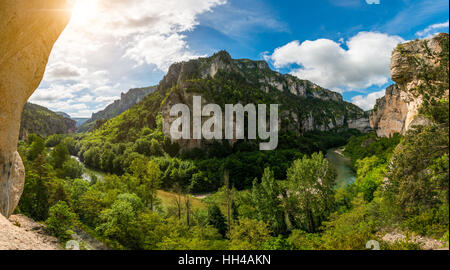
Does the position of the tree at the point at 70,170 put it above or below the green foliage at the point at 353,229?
above

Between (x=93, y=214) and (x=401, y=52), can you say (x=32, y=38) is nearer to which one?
(x=93, y=214)

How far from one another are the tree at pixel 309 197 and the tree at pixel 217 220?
23.4ft

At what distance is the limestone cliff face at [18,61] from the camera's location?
7715 mm

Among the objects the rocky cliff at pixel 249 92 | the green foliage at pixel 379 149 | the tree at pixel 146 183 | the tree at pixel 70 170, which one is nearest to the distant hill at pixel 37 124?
the tree at pixel 70 170

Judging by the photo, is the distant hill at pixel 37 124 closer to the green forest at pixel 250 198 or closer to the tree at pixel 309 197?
the green forest at pixel 250 198

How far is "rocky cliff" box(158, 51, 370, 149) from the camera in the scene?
56750mm

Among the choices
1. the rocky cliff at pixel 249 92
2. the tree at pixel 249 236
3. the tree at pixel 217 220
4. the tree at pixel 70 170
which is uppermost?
the rocky cliff at pixel 249 92

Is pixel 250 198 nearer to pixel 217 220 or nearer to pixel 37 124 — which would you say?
pixel 217 220

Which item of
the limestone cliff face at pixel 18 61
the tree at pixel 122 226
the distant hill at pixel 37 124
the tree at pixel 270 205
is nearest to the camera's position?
the limestone cliff face at pixel 18 61

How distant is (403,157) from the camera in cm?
759

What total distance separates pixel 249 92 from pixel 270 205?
63731 millimetres
